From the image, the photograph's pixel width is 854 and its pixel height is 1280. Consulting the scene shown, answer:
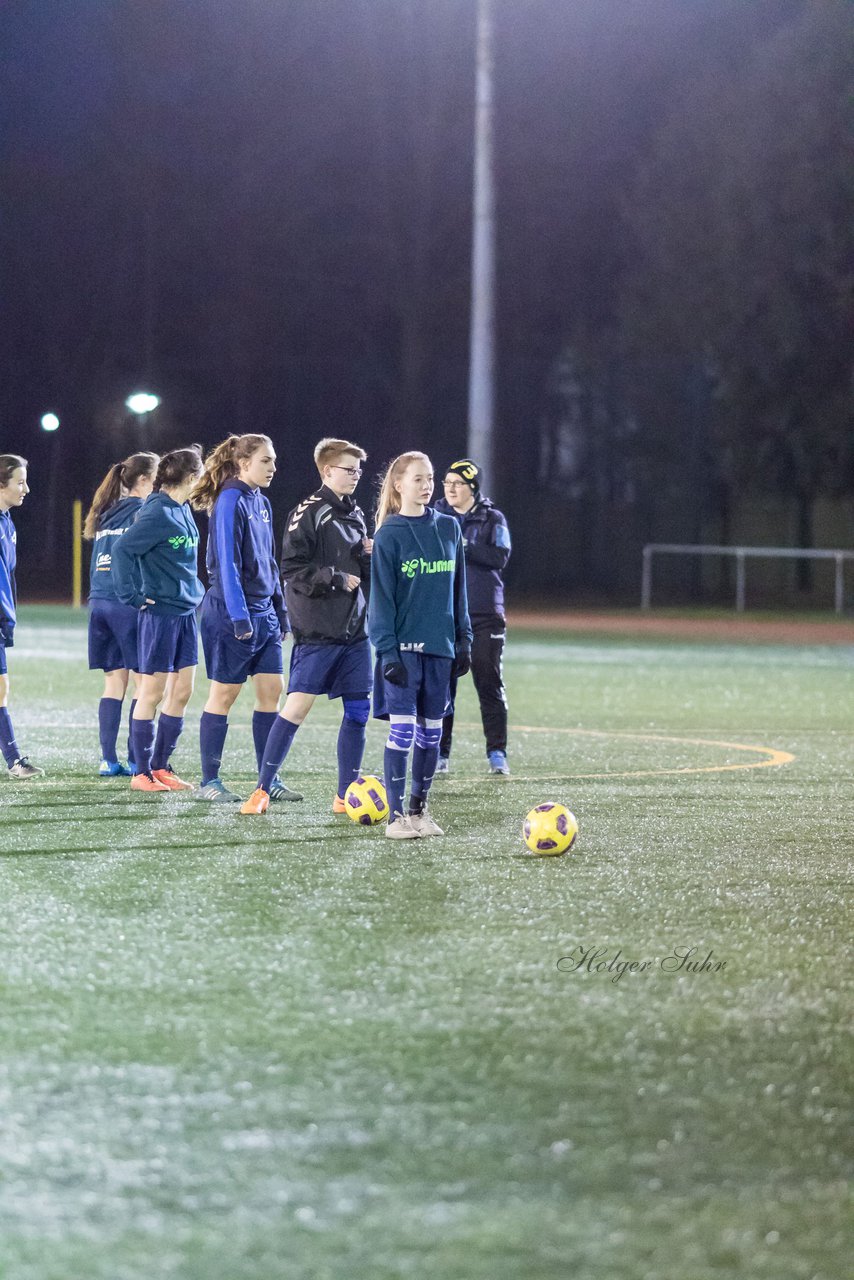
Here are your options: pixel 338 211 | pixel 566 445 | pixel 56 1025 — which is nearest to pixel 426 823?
pixel 56 1025

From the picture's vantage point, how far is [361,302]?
154 feet

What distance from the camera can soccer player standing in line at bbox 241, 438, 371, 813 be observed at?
865 centimetres

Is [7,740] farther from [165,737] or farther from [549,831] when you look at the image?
[549,831]

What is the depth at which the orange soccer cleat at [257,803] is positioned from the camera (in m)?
8.84

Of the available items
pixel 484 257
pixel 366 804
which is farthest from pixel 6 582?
pixel 484 257

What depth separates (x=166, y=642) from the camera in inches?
386

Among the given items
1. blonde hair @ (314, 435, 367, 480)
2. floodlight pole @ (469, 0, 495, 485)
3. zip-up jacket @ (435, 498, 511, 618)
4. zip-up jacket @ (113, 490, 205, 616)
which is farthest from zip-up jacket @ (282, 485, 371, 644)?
floodlight pole @ (469, 0, 495, 485)

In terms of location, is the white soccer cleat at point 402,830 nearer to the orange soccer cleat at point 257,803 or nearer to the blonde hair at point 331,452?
the orange soccer cleat at point 257,803

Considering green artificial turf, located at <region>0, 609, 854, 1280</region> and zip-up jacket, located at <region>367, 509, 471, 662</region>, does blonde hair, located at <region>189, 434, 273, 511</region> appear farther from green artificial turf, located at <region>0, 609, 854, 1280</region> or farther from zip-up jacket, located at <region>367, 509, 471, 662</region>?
green artificial turf, located at <region>0, 609, 854, 1280</region>

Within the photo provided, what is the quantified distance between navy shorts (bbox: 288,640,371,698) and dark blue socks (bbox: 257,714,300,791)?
0.62 ft

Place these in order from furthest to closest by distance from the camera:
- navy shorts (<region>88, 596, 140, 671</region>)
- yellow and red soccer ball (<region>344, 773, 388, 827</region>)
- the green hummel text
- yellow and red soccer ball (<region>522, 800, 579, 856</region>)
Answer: navy shorts (<region>88, 596, 140, 671</region>) < yellow and red soccer ball (<region>344, 773, 388, 827</region>) < the green hummel text < yellow and red soccer ball (<region>522, 800, 579, 856</region>)

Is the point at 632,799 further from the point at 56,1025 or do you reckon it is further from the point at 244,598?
the point at 56,1025

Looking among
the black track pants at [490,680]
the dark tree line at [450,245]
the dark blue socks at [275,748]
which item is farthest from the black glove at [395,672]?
the dark tree line at [450,245]

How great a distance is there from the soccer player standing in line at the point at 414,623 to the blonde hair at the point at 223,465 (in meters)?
0.96
